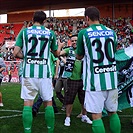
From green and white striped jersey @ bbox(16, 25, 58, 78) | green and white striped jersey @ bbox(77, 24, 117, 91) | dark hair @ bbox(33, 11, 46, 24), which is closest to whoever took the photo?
green and white striped jersey @ bbox(77, 24, 117, 91)

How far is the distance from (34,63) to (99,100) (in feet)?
3.60

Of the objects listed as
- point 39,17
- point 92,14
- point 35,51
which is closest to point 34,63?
point 35,51

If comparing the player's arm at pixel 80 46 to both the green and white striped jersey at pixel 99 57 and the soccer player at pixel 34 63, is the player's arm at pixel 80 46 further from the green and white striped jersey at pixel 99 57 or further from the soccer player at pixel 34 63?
the soccer player at pixel 34 63

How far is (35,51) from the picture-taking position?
4184 mm

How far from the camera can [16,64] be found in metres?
17.5

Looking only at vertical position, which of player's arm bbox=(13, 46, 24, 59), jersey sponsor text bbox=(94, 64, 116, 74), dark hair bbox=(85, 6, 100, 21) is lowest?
jersey sponsor text bbox=(94, 64, 116, 74)

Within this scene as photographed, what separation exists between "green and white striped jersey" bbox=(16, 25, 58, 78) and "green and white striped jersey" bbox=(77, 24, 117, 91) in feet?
2.28

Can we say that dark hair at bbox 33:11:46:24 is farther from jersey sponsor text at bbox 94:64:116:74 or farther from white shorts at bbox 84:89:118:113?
white shorts at bbox 84:89:118:113

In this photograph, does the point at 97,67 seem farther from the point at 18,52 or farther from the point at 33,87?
the point at 18,52

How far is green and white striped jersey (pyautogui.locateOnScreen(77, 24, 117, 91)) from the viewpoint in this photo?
367 cm

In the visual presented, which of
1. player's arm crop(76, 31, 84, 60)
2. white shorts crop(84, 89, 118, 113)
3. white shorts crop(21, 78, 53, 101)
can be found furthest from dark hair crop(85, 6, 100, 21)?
white shorts crop(21, 78, 53, 101)

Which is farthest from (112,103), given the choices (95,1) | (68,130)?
(95,1)

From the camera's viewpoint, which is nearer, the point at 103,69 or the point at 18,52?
the point at 103,69

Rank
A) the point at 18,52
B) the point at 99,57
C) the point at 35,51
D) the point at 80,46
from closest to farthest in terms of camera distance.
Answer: the point at 99,57 → the point at 80,46 → the point at 35,51 → the point at 18,52
